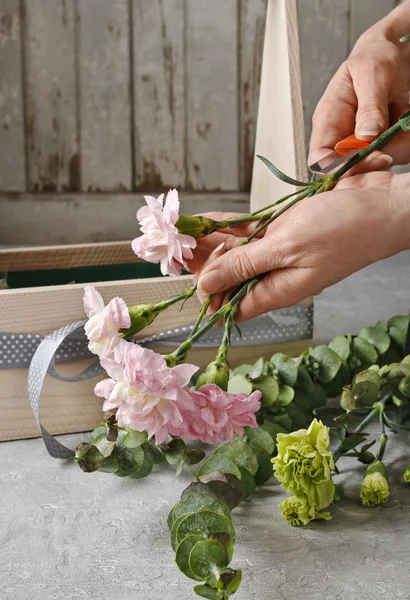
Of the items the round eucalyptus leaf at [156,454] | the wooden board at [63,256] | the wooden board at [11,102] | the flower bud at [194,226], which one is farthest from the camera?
the wooden board at [11,102]

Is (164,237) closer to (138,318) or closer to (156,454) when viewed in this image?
(138,318)

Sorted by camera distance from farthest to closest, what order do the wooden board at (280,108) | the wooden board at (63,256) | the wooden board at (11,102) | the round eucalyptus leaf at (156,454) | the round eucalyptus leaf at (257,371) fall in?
the wooden board at (11,102), the wooden board at (63,256), the wooden board at (280,108), the round eucalyptus leaf at (257,371), the round eucalyptus leaf at (156,454)

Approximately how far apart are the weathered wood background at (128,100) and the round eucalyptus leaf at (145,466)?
1.61 metres

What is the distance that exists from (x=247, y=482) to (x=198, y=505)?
101mm

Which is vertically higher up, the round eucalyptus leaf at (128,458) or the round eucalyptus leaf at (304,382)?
the round eucalyptus leaf at (304,382)

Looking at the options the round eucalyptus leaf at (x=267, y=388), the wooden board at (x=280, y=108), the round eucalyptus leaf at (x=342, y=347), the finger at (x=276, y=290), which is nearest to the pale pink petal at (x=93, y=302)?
the finger at (x=276, y=290)

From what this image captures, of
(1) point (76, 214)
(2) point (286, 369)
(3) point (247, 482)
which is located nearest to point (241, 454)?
(3) point (247, 482)

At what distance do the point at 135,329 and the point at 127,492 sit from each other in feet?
0.71

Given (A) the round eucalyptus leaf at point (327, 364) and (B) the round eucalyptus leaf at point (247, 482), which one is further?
(A) the round eucalyptus leaf at point (327, 364)

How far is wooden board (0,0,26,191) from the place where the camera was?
82.4 inches

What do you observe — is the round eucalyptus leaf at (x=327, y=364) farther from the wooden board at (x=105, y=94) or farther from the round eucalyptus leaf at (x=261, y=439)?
the wooden board at (x=105, y=94)

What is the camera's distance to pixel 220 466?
24.6 inches

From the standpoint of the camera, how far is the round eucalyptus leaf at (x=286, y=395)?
2.41 feet

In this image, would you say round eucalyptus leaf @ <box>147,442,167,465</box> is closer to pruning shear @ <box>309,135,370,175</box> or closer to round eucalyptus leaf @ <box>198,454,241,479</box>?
round eucalyptus leaf @ <box>198,454,241,479</box>
